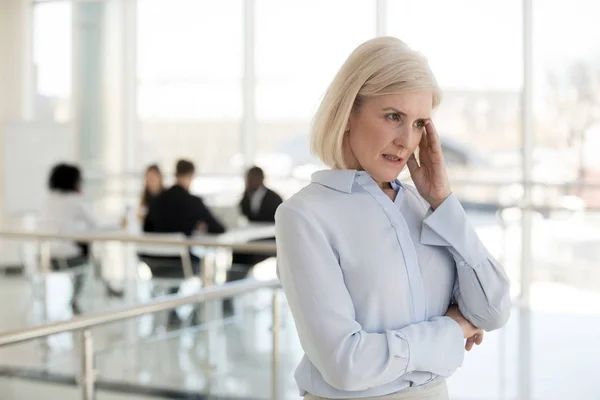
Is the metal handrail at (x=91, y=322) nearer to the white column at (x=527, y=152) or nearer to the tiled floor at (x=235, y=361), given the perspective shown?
the tiled floor at (x=235, y=361)

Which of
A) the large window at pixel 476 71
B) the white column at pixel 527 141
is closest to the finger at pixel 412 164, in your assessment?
the white column at pixel 527 141

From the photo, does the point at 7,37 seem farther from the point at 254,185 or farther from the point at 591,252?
the point at 591,252

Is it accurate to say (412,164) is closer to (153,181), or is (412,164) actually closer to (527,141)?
(153,181)

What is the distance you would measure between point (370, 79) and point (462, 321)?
0.44 meters

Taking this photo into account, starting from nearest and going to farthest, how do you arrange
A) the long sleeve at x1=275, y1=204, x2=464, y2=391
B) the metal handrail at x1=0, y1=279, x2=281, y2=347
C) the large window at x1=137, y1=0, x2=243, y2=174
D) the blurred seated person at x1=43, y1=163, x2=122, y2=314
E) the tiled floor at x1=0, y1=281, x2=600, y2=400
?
the long sleeve at x1=275, y1=204, x2=464, y2=391, the metal handrail at x1=0, y1=279, x2=281, y2=347, the tiled floor at x1=0, y1=281, x2=600, y2=400, the blurred seated person at x1=43, y1=163, x2=122, y2=314, the large window at x1=137, y1=0, x2=243, y2=174

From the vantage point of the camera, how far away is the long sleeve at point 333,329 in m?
1.33

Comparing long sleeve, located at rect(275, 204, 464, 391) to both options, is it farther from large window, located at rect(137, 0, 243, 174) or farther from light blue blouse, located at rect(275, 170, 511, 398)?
large window, located at rect(137, 0, 243, 174)

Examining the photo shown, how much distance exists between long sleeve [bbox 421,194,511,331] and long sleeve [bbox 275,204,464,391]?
10 centimetres

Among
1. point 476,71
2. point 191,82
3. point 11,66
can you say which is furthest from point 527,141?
point 11,66

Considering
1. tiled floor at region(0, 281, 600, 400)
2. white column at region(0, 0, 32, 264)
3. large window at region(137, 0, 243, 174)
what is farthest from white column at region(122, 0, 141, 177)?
tiled floor at region(0, 281, 600, 400)

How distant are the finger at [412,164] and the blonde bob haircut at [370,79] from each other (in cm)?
13

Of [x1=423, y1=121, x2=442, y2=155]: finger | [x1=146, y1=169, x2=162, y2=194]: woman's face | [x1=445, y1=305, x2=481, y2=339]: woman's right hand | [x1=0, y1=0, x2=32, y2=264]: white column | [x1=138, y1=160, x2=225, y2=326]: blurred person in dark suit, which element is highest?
[x1=0, y1=0, x2=32, y2=264]: white column

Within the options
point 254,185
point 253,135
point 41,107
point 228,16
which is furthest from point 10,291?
point 41,107

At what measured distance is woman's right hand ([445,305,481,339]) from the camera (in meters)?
1.47
